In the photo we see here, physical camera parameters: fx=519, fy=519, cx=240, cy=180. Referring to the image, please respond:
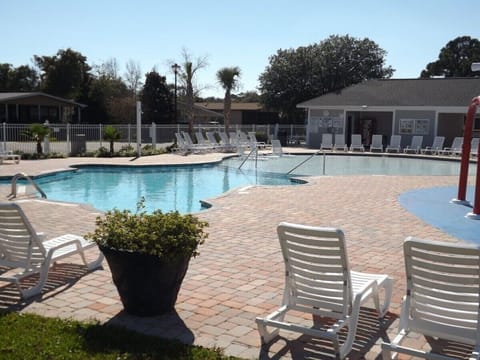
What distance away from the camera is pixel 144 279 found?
13.7 feet

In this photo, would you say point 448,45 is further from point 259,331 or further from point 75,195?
point 259,331

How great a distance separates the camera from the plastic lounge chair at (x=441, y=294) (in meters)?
3.19

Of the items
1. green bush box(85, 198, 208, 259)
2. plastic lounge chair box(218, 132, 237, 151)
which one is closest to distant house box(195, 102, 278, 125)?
plastic lounge chair box(218, 132, 237, 151)

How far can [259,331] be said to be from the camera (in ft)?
12.7

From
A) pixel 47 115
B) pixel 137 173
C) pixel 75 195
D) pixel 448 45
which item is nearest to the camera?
pixel 75 195

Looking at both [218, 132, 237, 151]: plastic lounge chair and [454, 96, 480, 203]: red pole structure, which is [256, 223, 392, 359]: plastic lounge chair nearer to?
[454, 96, 480, 203]: red pole structure

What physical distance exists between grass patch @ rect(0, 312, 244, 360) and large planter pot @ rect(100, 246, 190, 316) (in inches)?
11.9

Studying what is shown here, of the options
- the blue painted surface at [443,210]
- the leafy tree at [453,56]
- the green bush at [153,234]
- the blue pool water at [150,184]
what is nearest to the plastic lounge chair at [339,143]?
the blue pool water at [150,184]

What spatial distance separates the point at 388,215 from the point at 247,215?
2649mm

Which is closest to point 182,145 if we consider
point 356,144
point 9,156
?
point 9,156

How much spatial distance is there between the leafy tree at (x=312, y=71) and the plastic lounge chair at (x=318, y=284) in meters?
37.8

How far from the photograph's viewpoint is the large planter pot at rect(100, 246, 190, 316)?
162 inches

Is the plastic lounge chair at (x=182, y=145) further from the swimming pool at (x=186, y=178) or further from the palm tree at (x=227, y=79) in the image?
the palm tree at (x=227, y=79)

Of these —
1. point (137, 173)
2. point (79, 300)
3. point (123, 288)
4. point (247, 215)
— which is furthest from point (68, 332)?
point (137, 173)
